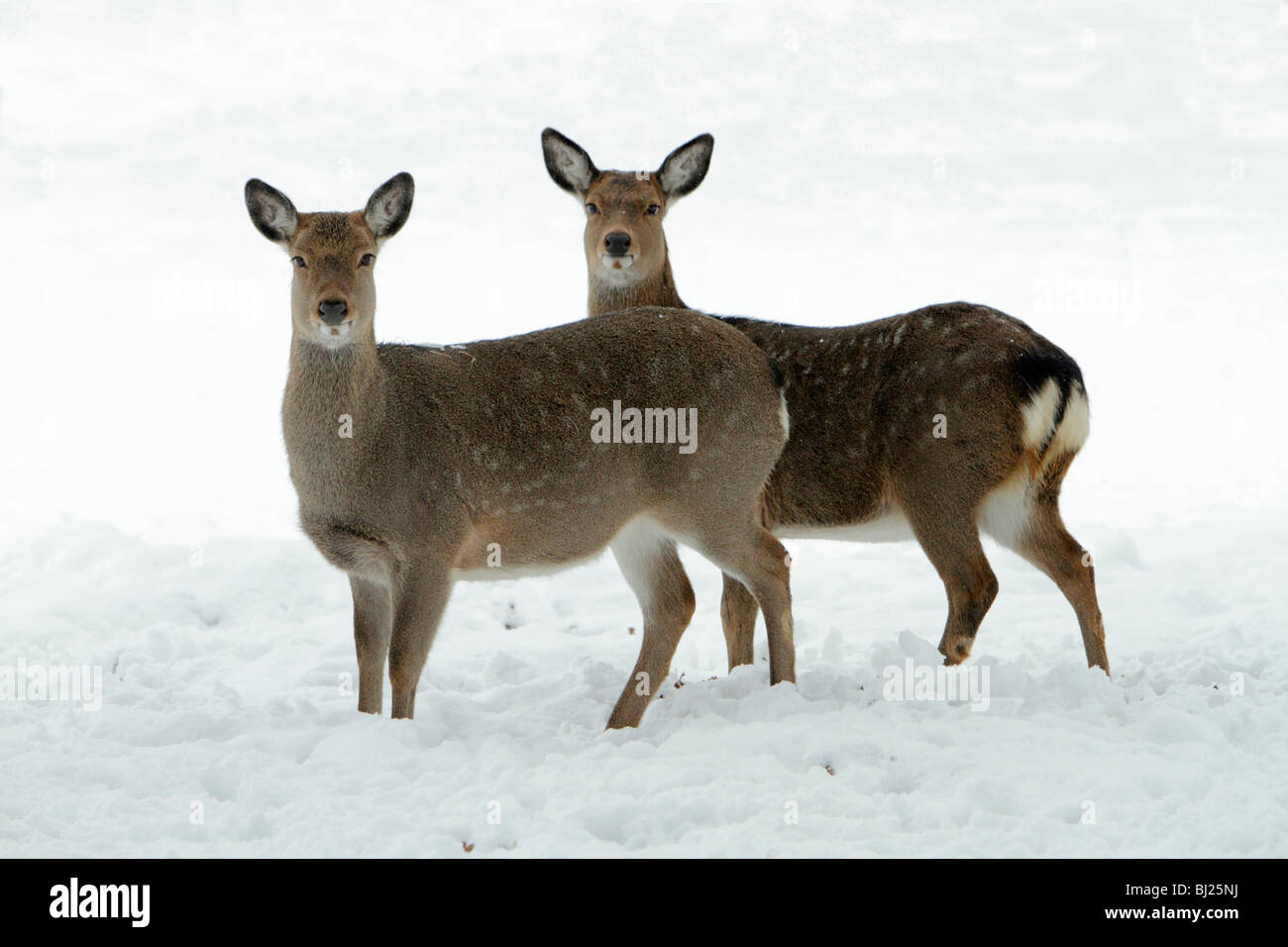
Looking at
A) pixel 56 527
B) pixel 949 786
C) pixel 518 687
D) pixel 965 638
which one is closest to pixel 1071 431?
pixel 965 638

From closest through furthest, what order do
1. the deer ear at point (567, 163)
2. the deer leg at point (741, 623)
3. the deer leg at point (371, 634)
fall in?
the deer leg at point (371, 634), the deer leg at point (741, 623), the deer ear at point (567, 163)

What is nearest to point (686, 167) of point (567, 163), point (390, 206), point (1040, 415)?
point (567, 163)

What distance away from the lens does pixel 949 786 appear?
17.6 ft

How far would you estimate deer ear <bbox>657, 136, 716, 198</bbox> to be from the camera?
9.15 m

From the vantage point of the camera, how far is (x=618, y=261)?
8719 millimetres

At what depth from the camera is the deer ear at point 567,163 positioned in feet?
29.9

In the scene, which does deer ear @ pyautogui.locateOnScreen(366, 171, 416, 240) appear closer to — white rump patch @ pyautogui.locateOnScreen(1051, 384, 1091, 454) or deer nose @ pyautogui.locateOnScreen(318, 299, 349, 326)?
deer nose @ pyautogui.locateOnScreen(318, 299, 349, 326)

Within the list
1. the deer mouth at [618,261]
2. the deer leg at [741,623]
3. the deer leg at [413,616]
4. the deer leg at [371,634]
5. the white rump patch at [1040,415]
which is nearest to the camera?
the deer leg at [413,616]

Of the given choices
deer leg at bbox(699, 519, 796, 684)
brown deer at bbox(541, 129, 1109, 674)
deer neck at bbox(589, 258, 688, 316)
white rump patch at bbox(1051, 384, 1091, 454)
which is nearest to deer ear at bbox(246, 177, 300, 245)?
deer neck at bbox(589, 258, 688, 316)

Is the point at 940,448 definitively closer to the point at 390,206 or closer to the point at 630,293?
the point at 630,293

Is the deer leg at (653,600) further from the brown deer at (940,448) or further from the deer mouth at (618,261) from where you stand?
the deer mouth at (618,261)

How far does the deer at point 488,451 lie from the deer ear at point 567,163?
2233 millimetres

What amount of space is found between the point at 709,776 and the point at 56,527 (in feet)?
29.1

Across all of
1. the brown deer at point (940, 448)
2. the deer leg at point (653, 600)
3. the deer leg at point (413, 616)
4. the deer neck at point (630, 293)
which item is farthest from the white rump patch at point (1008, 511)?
the deer leg at point (413, 616)
